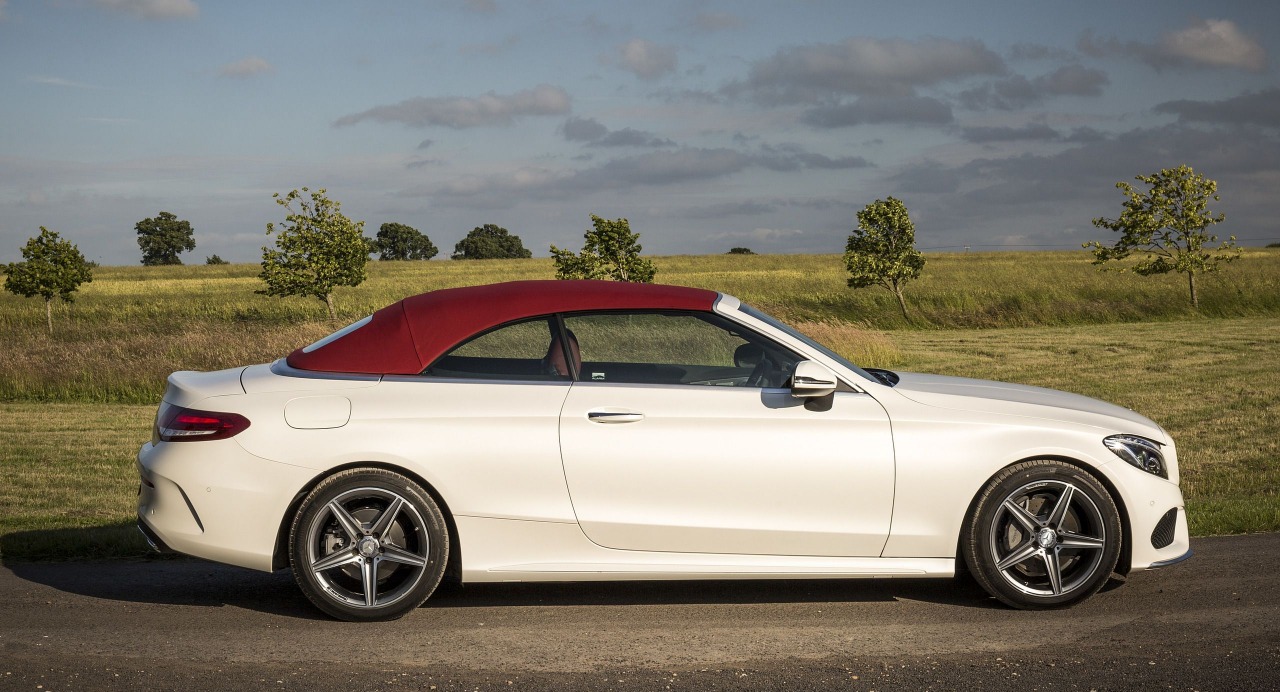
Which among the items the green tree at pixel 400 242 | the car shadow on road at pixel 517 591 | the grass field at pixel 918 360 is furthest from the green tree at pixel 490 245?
the car shadow on road at pixel 517 591

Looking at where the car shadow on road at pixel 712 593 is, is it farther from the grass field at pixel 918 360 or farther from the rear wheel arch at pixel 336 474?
the grass field at pixel 918 360

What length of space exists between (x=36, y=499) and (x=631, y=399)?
625 centimetres

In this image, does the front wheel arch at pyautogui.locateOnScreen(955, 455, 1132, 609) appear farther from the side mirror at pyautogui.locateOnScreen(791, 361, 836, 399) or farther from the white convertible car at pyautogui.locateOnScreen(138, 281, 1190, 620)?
the side mirror at pyautogui.locateOnScreen(791, 361, 836, 399)

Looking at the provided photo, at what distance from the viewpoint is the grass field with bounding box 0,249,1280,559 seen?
8.78 meters

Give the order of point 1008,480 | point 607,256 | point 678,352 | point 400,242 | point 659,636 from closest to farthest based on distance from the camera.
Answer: point 659,636
point 1008,480
point 678,352
point 607,256
point 400,242

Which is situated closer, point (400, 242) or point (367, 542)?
point (367, 542)

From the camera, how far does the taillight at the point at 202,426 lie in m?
4.99

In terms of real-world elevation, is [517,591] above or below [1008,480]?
below

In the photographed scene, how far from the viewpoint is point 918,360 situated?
22.5m

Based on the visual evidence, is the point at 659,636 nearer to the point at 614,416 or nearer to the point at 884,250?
the point at 614,416

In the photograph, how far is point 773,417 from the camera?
16.3 ft

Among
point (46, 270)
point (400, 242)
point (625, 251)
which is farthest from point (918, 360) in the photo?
point (400, 242)

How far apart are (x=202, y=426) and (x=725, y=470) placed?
2348mm

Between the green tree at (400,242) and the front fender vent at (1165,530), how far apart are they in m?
129
